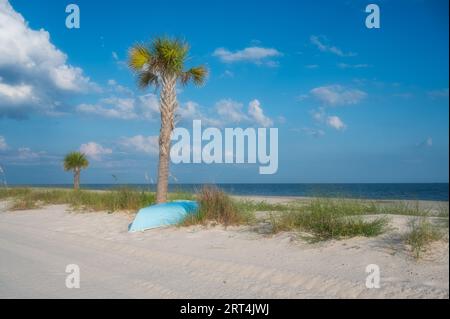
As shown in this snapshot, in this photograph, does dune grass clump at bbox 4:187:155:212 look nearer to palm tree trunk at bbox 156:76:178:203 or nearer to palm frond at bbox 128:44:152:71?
palm tree trunk at bbox 156:76:178:203

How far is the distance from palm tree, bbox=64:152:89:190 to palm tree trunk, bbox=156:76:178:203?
22.0 m

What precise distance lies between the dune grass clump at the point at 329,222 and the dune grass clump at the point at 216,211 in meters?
1.22

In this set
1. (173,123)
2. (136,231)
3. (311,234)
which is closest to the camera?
(311,234)

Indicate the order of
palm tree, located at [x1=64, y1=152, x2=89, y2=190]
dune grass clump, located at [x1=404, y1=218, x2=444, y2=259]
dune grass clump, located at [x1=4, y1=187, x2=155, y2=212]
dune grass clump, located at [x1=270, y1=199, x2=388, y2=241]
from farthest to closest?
palm tree, located at [x1=64, y1=152, x2=89, y2=190]
dune grass clump, located at [x1=4, y1=187, x2=155, y2=212]
dune grass clump, located at [x1=270, y1=199, x2=388, y2=241]
dune grass clump, located at [x1=404, y1=218, x2=444, y2=259]

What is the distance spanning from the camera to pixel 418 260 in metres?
5.98

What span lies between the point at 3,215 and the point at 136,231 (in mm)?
8871

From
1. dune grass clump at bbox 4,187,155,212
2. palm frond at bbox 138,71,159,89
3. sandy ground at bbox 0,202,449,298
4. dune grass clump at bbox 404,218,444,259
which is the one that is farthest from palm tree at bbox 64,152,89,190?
dune grass clump at bbox 404,218,444,259

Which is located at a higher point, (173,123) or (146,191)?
(173,123)

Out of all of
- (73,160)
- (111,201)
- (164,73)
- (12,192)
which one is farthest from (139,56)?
(73,160)

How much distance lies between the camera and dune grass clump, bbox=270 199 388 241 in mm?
7574

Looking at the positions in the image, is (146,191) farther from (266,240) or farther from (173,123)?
(266,240)

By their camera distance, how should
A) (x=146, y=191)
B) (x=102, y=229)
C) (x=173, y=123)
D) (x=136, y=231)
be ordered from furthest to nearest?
(x=146, y=191) < (x=173, y=123) < (x=102, y=229) < (x=136, y=231)
